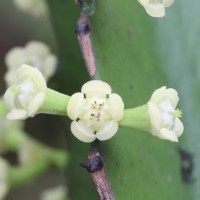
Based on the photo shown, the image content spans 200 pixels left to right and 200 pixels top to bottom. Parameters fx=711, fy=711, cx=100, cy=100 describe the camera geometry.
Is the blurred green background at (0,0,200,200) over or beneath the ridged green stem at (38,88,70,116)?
beneath

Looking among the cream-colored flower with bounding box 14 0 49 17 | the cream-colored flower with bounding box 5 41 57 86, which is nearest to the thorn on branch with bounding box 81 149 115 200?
the cream-colored flower with bounding box 5 41 57 86

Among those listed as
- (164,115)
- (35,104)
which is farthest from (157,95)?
(35,104)

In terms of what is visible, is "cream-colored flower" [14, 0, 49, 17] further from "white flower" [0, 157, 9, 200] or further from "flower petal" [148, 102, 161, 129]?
"flower petal" [148, 102, 161, 129]

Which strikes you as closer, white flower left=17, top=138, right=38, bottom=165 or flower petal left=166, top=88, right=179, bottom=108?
flower petal left=166, top=88, right=179, bottom=108

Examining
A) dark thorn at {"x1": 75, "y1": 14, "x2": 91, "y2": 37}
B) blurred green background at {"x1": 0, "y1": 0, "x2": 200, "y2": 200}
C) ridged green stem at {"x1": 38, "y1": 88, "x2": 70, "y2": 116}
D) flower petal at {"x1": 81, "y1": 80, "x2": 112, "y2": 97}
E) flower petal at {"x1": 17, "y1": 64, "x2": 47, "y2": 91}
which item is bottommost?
blurred green background at {"x1": 0, "y1": 0, "x2": 200, "y2": 200}

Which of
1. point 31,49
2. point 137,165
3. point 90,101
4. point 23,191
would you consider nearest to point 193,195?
point 137,165

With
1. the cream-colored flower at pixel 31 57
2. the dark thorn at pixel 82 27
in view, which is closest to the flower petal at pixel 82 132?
the dark thorn at pixel 82 27

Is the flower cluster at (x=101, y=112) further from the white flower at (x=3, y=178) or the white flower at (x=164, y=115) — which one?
the white flower at (x=3, y=178)
